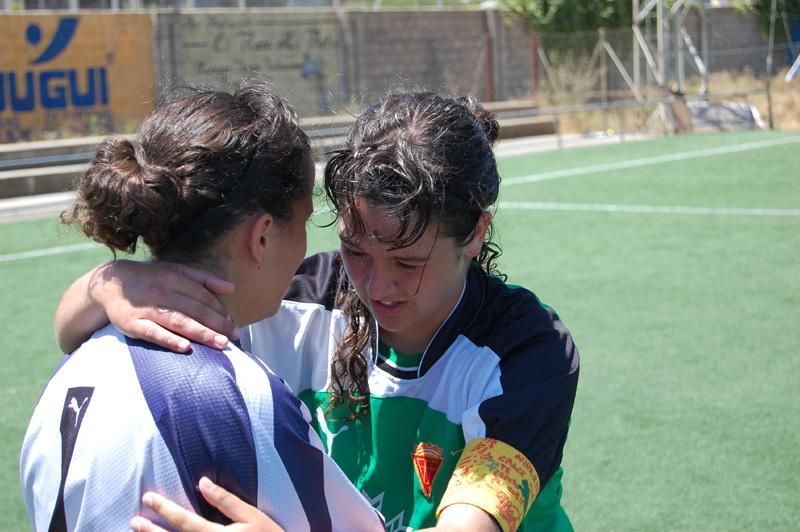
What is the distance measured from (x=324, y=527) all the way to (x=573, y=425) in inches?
150

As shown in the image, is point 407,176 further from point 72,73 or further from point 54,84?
point 72,73

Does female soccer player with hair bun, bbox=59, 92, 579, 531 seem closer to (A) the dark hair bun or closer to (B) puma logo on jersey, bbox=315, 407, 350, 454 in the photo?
(B) puma logo on jersey, bbox=315, 407, 350, 454

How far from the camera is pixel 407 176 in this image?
2027 millimetres

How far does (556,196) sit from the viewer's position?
13.2 m

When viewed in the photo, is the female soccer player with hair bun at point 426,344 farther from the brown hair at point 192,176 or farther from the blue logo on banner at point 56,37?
the blue logo on banner at point 56,37

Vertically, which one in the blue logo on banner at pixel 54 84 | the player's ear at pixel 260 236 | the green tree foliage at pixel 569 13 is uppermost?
the green tree foliage at pixel 569 13

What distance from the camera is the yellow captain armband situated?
188 cm

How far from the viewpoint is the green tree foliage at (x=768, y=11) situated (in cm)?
3221

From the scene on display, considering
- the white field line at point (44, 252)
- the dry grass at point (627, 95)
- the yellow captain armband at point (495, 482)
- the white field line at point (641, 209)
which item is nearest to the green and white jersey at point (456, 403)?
the yellow captain armband at point (495, 482)

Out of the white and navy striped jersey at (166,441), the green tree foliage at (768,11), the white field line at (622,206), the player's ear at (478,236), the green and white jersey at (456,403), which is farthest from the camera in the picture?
→ the green tree foliage at (768,11)

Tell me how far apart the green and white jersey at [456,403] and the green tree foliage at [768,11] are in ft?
107

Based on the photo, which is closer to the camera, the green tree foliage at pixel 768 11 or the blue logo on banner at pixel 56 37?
the blue logo on banner at pixel 56 37

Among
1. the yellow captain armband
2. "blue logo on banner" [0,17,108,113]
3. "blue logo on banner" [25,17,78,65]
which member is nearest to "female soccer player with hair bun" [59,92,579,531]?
the yellow captain armband

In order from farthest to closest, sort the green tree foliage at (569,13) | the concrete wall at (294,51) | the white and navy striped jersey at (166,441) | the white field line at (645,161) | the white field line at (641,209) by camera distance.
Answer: the green tree foliage at (569,13), the concrete wall at (294,51), the white field line at (645,161), the white field line at (641,209), the white and navy striped jersey at (166,441)
